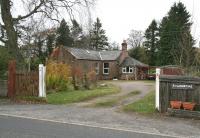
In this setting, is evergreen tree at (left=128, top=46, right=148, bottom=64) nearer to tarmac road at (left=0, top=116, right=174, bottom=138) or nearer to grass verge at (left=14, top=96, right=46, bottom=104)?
grass verge at (left=14, top=96, right=46, bottom=104)

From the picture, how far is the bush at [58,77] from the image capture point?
80.1ft

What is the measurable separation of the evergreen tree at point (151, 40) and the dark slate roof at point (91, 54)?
16.6 m

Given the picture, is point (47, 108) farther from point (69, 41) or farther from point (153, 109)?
point (69, 41)

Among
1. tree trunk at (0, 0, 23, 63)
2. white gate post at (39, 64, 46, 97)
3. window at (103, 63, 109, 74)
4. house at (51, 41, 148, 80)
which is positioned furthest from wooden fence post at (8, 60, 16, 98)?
window at (103, 63, 109, 74)

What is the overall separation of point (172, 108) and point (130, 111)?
1.94 meters

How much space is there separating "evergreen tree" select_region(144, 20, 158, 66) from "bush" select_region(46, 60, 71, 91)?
1856 inches

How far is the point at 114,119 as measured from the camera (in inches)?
530

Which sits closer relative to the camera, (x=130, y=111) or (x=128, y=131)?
(x=128, y=131)

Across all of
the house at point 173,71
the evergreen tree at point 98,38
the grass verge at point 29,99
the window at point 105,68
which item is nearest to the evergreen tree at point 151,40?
the evergreen tree at point 98,38

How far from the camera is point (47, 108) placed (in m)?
16.4

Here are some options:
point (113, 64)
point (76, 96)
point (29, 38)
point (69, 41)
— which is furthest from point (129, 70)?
point (76, 96)

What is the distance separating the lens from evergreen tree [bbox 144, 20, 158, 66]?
2842 inches

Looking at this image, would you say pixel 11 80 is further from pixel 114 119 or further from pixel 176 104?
pixel 176 104

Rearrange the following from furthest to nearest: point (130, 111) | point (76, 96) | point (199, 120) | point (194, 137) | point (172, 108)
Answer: point (76, 96) < point (130, 111) < point (172, 108) < point (199, 120) < point (194, 137)
